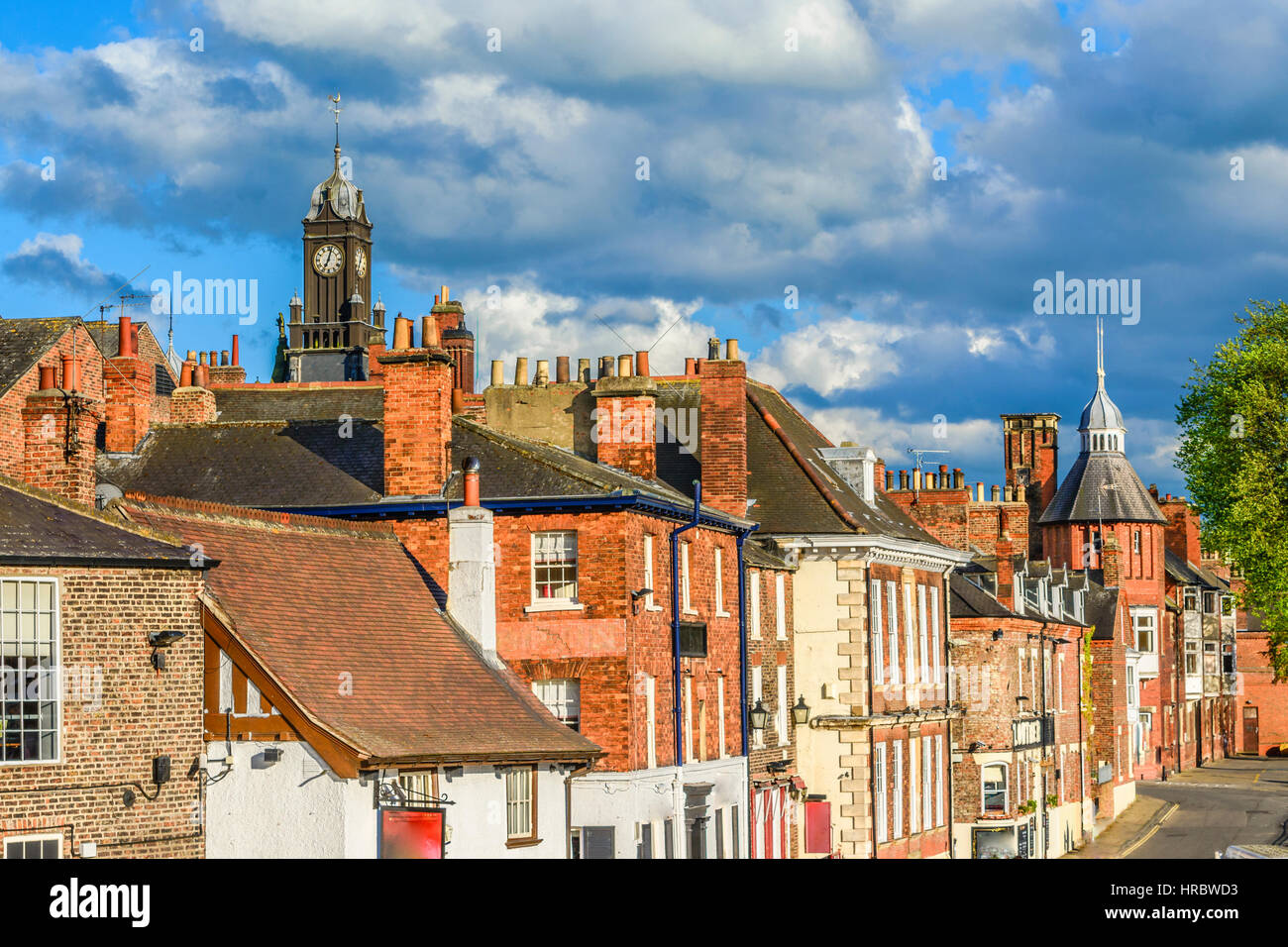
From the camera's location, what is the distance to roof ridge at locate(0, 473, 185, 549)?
2452 centimetres

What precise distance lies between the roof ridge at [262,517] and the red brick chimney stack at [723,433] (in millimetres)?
10573

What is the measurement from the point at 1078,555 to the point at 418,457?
76.6 metres

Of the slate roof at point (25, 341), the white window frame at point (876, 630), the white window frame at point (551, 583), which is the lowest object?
the white window frame at point (876, 630)

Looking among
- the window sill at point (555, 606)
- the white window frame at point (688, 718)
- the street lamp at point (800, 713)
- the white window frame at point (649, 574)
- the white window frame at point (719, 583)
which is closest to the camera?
the window sill at point (555, 606)

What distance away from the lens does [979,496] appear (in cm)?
7394

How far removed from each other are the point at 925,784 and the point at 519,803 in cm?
2276

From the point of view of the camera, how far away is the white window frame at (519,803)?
95.2 ft

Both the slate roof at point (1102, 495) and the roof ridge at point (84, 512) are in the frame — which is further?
the slate roof at point (1102, 495)

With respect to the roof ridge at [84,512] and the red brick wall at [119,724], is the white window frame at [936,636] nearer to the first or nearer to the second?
the red brick wall at [119,724]

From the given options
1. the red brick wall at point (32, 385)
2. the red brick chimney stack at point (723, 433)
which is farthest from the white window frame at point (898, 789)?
the red brick wall at point (32, 385)

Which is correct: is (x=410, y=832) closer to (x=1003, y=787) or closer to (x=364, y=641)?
(x=364, y=641)

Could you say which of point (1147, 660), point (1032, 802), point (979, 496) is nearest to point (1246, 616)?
point (1147, 660)

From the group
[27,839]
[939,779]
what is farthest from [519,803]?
[939,779]
